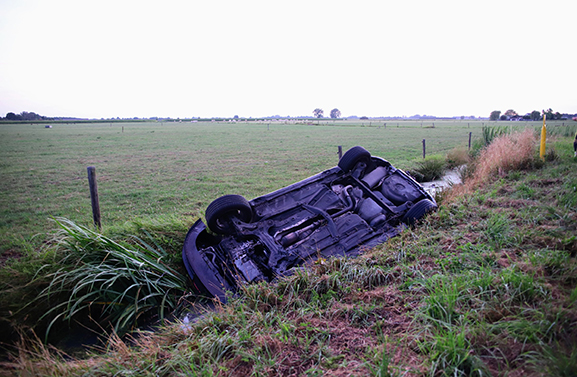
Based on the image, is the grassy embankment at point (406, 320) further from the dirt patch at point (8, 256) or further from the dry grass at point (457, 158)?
the dry grass at point (457, 158)

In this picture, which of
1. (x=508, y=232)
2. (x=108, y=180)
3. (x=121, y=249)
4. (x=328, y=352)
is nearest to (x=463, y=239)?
(x=508, y=232)

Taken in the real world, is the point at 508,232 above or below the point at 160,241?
above

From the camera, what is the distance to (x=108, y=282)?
11.7 ft

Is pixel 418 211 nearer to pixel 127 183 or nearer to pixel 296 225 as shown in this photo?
pixel 296 225

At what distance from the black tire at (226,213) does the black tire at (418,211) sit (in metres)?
2.42

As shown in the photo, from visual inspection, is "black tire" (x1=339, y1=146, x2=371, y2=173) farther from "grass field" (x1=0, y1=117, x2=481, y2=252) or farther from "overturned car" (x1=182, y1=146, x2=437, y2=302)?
"grass field" (x1=0, y1=117, x2=481, y2=252)

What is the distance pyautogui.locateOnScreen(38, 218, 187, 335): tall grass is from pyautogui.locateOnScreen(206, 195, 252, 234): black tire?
2.70 ft

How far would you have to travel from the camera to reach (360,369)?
1921mm

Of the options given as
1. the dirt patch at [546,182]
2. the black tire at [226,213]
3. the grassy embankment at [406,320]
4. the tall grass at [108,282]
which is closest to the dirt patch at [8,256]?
the tall grass at [108,282]

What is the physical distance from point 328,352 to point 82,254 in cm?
324

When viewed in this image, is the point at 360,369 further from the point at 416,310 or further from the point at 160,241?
the point at 160,241

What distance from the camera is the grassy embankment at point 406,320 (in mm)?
1858

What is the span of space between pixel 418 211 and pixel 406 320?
106 inches

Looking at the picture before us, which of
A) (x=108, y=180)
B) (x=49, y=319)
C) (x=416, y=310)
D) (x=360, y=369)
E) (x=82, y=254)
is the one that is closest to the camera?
(x=360, y=369)
